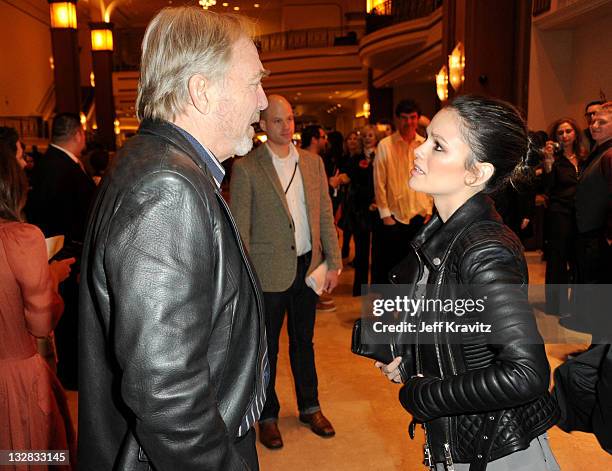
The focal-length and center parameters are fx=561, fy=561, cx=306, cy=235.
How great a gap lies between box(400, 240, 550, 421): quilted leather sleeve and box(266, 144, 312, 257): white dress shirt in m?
1.81

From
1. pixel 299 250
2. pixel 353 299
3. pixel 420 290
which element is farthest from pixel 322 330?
pixel 420 290

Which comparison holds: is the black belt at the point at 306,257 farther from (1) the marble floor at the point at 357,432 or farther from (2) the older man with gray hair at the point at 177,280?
(2) the older man with gray hair at the point at 177,280

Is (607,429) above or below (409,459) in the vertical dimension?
above

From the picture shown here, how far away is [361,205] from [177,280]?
16.0 ft

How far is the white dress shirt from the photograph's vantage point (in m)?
2.98

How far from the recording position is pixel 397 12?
1412 cm

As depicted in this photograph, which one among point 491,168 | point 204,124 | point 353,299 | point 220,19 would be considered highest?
point 220,19

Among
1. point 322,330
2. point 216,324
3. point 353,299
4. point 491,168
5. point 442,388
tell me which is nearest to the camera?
point 216,324

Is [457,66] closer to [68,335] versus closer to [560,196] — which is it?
[560,196]

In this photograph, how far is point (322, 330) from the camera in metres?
4.72

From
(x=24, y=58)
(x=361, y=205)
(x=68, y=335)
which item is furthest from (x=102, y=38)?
(x=68, y=335)

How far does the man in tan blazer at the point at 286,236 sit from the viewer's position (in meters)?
2.83

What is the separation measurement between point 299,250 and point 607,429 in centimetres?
195

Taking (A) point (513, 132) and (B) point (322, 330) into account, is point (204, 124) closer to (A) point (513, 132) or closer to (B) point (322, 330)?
(A) point (513, 132)
